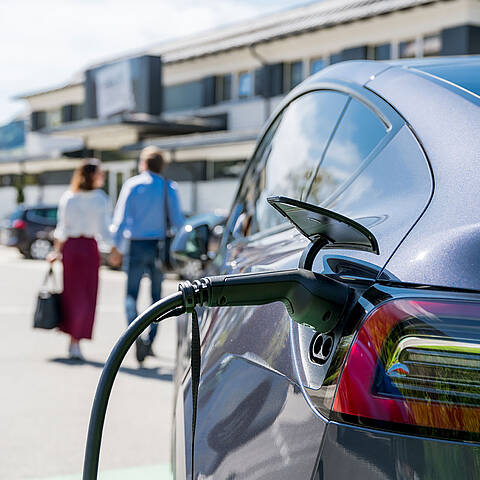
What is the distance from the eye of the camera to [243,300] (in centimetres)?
143

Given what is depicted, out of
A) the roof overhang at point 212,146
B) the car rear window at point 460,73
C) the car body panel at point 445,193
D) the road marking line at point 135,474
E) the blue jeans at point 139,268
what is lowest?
the road marking line at point 135,474

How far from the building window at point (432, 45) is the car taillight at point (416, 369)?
21344 mm

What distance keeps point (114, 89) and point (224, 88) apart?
17.9 feet

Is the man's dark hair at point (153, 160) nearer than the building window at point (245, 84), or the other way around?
the man's dark hair at point (153, 160)

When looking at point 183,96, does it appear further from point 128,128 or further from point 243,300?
point 243,300

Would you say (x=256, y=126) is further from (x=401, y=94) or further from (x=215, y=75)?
(x=401, y=94)

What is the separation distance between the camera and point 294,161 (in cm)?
264

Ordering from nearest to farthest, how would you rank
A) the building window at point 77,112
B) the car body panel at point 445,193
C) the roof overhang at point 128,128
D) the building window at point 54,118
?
the car body panel at point 445,193
the roof overhang at point 128,128
the building window at point 77,112
the building window at point 54,118

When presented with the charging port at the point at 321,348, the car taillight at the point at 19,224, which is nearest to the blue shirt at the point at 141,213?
the charging port at the point at 321,348

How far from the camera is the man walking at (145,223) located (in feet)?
23.0

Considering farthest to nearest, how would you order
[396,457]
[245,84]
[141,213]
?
1. [245,84]
2. [141,213]
3. [396,457]

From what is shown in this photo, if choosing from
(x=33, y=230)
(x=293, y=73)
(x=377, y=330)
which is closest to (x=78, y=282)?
(x=377, y=330)

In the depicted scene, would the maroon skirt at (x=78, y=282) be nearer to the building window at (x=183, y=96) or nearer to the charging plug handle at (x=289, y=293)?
the charging plug handle at (x=289, y=293)

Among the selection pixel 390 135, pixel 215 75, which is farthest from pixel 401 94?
pixel 215 75
